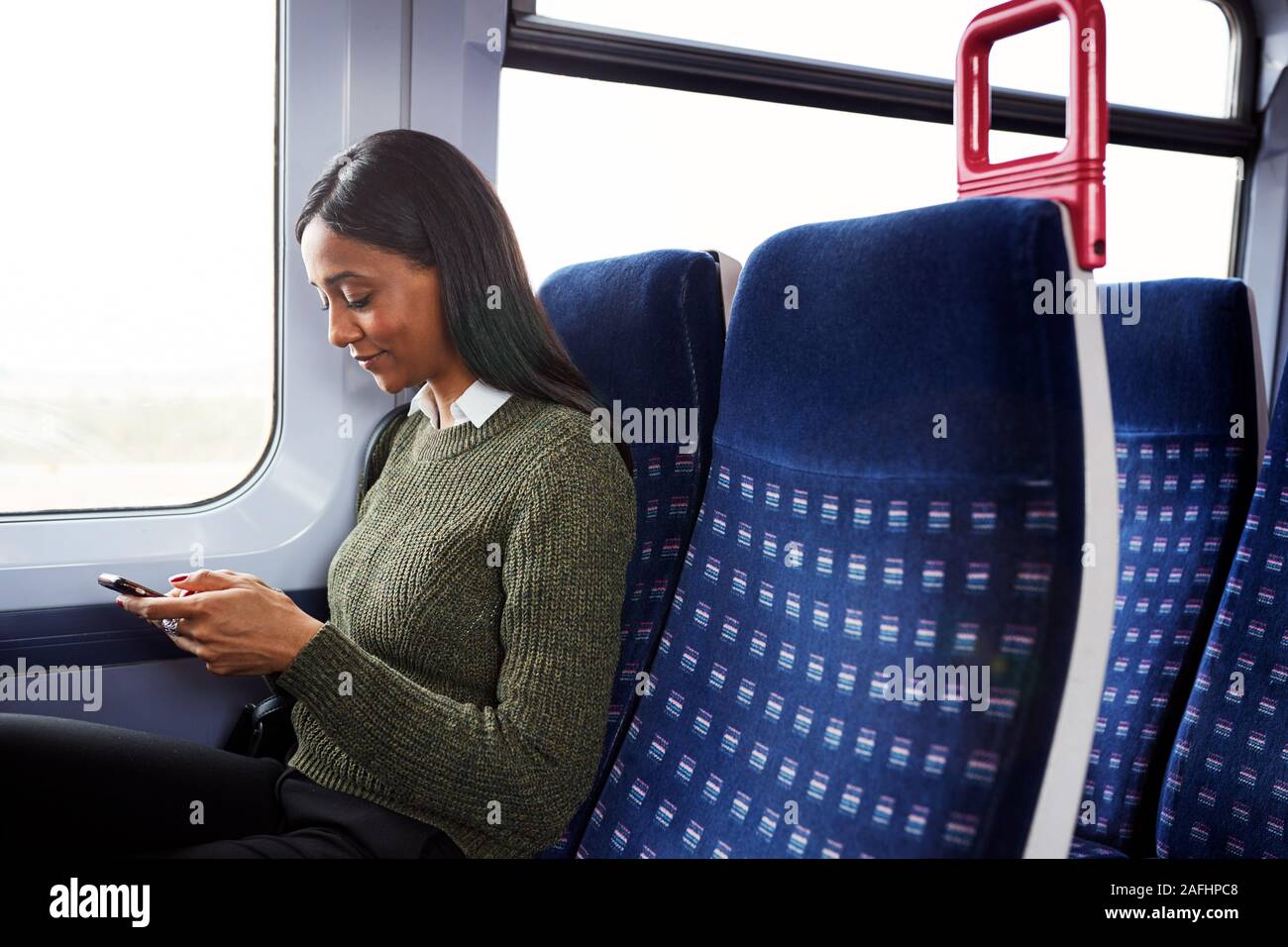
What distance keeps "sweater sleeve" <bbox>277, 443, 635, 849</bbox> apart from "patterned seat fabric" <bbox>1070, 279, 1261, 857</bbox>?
0.91 m

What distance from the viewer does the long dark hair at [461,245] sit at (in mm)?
1312

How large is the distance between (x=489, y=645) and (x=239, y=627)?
0.90ft

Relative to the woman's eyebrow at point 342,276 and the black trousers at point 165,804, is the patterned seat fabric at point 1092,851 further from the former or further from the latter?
the woman's eyebrow at point 342,276

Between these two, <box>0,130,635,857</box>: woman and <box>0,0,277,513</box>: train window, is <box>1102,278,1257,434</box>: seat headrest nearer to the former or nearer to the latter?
<box>0,130,635,857</box>: woman

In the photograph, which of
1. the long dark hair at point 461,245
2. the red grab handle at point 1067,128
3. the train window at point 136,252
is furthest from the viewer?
the train window at point 136,252

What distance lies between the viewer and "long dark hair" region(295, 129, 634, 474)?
4.31ft

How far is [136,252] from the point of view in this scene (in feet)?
5.38

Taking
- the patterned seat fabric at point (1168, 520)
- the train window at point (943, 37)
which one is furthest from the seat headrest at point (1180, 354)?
the train window at point (943, 37)

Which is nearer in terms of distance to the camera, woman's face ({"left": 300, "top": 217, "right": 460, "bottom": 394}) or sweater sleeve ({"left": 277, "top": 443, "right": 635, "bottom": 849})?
sweater sleeve ({"left": 277, "top": 443, "right": 635, "bottom": 849})

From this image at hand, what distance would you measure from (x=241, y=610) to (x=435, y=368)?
1.32 ft

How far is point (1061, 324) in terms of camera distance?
80 centimetres
